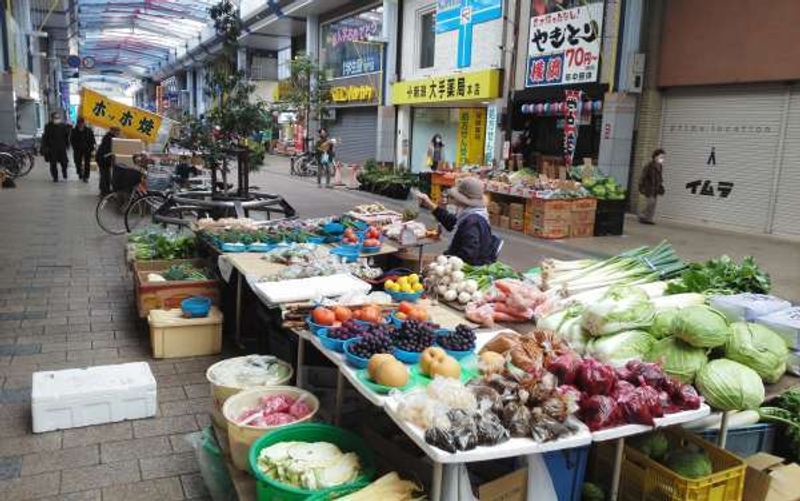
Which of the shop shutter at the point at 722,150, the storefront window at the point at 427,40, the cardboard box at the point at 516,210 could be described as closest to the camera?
the cardboard box at the point at 516,210

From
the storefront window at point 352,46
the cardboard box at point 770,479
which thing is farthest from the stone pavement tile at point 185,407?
the storefront window at point 352,46

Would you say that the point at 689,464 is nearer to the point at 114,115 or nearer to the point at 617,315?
the point at 617,315

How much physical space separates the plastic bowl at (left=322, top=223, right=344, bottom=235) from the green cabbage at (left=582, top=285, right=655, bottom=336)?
3342 millimetres

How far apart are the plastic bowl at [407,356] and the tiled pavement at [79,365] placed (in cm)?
137

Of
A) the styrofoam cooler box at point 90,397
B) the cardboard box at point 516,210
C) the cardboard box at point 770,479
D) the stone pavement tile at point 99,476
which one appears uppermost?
the cardboard box at point 516,210

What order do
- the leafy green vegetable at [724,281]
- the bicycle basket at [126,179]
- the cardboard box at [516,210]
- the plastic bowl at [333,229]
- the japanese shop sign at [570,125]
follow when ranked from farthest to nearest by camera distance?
the japanese shop sign at [570,125] < the cardboard box at [516,210] < the bicycle basket at [126,179] < the plastic bowl at [333,229] < the leafy green vegetable at [724,281]

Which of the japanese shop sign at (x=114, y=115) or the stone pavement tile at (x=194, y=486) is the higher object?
the japanese shop sign at (x=114, y=115)

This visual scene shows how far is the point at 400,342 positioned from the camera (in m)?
3.12

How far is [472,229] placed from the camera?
5492 millimetres

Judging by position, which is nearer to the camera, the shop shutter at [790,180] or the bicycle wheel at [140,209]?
the bicycle wheel at [140,209]

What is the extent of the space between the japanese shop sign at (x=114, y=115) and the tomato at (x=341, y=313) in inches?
444

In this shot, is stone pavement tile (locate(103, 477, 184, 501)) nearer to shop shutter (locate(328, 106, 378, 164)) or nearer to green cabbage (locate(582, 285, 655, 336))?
green cabbage (locate(582, 285, 655, 336))

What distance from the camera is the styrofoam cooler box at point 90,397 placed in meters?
3.90

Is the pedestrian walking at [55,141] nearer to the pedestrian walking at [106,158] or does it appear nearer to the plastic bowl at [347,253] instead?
the pedestrian walking at [106,158]
